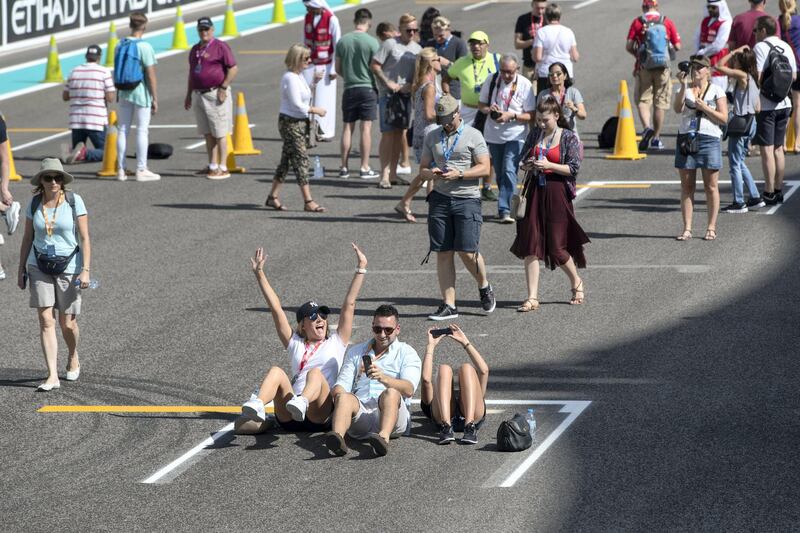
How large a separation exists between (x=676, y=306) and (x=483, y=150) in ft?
7.78

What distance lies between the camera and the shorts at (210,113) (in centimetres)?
2081

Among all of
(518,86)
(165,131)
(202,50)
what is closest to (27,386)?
(518,86)

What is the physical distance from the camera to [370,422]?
11047mm

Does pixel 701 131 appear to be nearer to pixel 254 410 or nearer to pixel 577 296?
pixel 577 296

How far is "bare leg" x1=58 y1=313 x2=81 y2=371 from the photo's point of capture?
12656 mm

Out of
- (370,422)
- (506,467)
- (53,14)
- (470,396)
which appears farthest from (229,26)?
(506,467)

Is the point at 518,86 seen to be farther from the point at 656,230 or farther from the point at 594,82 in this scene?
the point at 594,82

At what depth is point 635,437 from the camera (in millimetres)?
10852

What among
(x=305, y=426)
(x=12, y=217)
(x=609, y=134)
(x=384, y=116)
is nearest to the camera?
(x=305, y=426)

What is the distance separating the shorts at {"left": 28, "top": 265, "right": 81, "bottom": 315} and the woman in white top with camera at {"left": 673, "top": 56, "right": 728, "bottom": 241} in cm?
715

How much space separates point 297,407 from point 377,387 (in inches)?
27.2

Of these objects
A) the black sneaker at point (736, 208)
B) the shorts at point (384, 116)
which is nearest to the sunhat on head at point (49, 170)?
the shorts at point (384, 116)

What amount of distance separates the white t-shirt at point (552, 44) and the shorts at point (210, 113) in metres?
4.40

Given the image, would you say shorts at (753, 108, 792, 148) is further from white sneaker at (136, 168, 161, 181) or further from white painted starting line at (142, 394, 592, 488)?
white sneaker at (136, 168, 161, 181)
